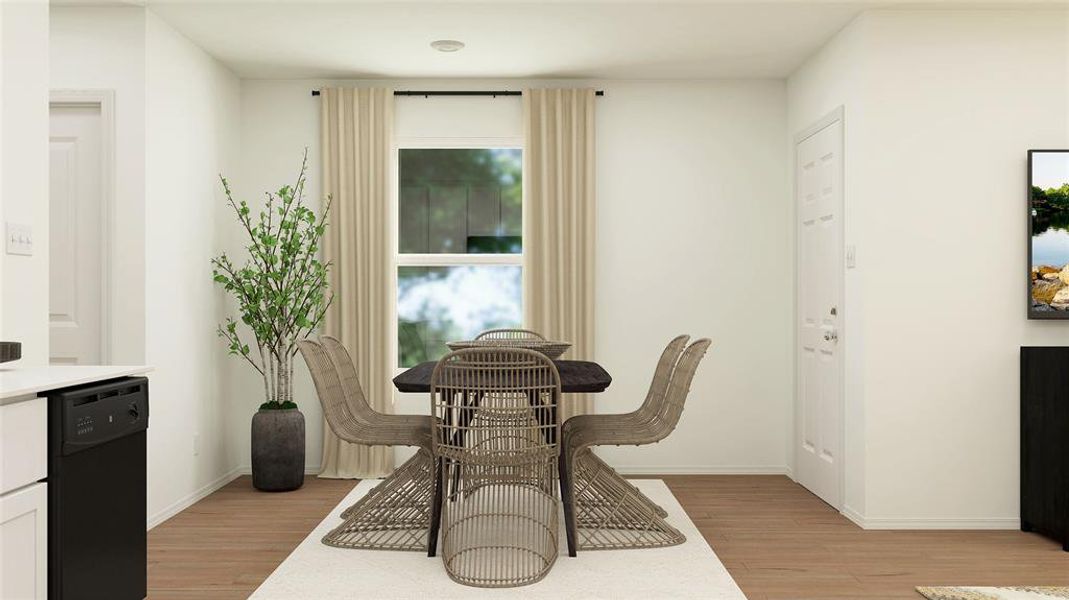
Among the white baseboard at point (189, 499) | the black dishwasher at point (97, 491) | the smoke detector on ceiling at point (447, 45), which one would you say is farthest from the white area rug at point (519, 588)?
the smoke detector on ceiling at point (447, 45)

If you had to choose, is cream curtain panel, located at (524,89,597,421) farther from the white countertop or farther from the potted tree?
the white countertop

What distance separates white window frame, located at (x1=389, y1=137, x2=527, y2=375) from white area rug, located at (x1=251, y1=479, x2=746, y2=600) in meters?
2.06

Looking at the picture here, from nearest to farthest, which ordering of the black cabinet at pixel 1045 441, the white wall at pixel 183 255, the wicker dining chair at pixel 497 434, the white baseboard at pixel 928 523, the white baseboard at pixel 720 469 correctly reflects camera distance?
the wicker dining chair at pixel 497 434
the black cabinet at pixel 1045 441
the white baseboard at pixel 928 523
the white wall at pixel 183 255
the white baseboard at pixel 720 469

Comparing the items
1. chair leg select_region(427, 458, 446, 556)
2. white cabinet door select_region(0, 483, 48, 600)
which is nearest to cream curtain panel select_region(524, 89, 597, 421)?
chair leg select_region(427, 458, 446, 556)

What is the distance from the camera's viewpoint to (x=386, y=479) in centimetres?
398

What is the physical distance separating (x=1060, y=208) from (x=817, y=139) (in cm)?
136

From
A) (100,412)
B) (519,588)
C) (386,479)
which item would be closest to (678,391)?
(519,588)

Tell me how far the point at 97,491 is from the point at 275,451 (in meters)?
Answer: 2.66

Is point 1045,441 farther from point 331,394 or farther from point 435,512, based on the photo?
point 331,394

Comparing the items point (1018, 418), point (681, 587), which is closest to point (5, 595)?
point (681, 587)

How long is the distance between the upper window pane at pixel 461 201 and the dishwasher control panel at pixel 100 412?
320cm

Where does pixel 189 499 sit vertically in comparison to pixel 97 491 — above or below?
below

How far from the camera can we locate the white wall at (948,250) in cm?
418

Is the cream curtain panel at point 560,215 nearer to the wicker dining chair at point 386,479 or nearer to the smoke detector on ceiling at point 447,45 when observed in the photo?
the smoke detector on ceiling at point 447,45
